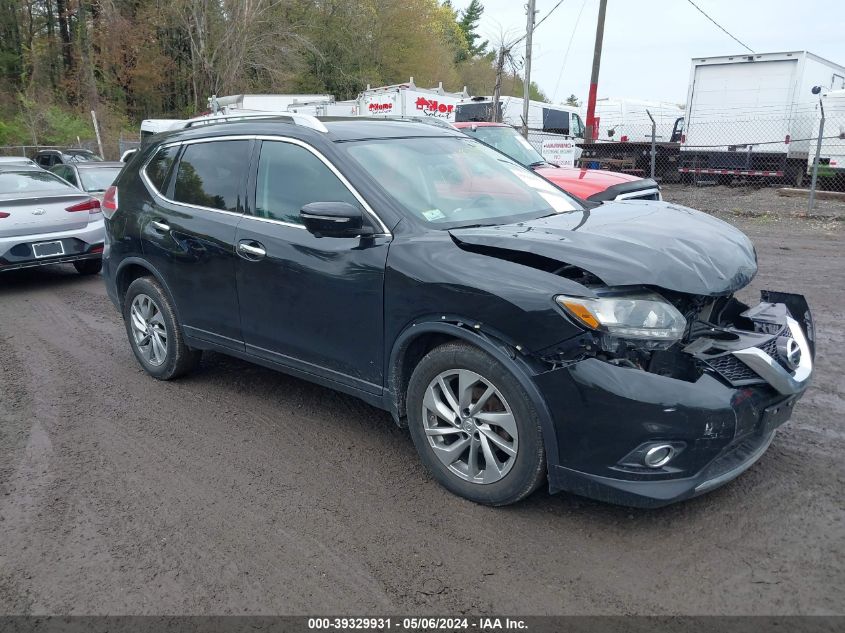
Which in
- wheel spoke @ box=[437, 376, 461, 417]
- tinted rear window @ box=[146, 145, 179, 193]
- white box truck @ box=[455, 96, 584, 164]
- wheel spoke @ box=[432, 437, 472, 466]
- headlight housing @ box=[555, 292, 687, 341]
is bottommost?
wheel spoke @ box=[432, 437, 472, 466]

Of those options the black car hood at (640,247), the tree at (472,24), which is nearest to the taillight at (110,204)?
the black car hood at (640,247)

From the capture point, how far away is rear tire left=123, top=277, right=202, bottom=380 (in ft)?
16.7

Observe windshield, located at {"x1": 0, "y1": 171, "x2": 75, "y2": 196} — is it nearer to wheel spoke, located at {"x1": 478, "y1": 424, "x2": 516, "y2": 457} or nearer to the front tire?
the front tire

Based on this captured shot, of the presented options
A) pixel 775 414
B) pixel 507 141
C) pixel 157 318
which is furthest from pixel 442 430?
pixel 507 141

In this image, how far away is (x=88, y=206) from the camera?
30.0 ft

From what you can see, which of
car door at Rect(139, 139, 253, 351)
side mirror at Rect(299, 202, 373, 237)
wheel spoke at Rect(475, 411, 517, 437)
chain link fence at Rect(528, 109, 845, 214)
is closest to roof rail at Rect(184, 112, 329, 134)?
car door at Rect(139, 139, 253, 351)

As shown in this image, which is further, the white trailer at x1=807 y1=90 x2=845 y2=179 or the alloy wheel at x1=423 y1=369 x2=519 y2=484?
the white trailer at x1=807 y1=90 x2=845 y2=179

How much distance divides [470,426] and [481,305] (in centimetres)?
60

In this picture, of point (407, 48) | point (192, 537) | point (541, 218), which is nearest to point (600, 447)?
point (541, 218)

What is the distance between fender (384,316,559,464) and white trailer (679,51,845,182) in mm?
16704

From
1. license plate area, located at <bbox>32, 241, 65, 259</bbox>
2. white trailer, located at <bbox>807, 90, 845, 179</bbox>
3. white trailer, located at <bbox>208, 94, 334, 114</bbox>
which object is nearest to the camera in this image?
license plate area, located at <bbox>32, 241, 65, 259</bbox>

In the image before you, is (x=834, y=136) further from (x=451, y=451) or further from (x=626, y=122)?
(x=451, y=451)

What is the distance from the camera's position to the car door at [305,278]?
3.67 m

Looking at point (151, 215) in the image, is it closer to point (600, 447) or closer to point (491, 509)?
point (491, 509)
